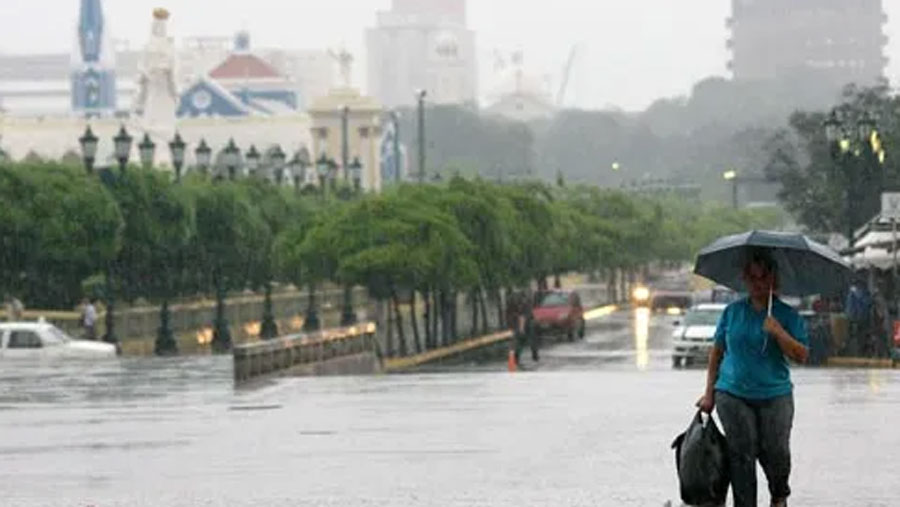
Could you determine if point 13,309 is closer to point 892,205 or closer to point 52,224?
point 52,224

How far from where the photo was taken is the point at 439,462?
24.0 m

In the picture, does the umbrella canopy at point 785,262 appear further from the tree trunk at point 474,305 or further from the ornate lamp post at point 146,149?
the tree trunk at point 474,305

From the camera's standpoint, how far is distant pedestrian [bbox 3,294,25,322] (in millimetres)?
73938

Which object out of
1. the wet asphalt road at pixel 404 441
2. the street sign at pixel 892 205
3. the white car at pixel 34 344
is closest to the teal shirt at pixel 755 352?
the wet asphalt road at pixel 404 441

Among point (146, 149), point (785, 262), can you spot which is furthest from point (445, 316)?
point (785, 262)

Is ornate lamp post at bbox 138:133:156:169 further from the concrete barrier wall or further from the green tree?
the concrete barrier wall

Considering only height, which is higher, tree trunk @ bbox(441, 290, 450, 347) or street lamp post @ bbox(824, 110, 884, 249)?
street lamp post @ bbox(824, 110, 884, 249)

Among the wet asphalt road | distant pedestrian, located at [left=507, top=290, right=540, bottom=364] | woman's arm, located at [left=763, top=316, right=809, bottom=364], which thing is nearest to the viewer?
woman's arm, located at [left=763, top=316, right=809, bottom=364]

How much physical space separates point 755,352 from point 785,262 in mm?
658

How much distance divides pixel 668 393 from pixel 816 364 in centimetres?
1529

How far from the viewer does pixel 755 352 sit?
56.3 feet

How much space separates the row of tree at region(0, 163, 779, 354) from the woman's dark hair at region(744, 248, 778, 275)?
5210cm

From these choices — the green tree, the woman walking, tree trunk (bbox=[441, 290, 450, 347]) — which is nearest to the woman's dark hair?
the woman walking

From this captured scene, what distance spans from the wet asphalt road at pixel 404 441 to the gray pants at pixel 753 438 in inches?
110
